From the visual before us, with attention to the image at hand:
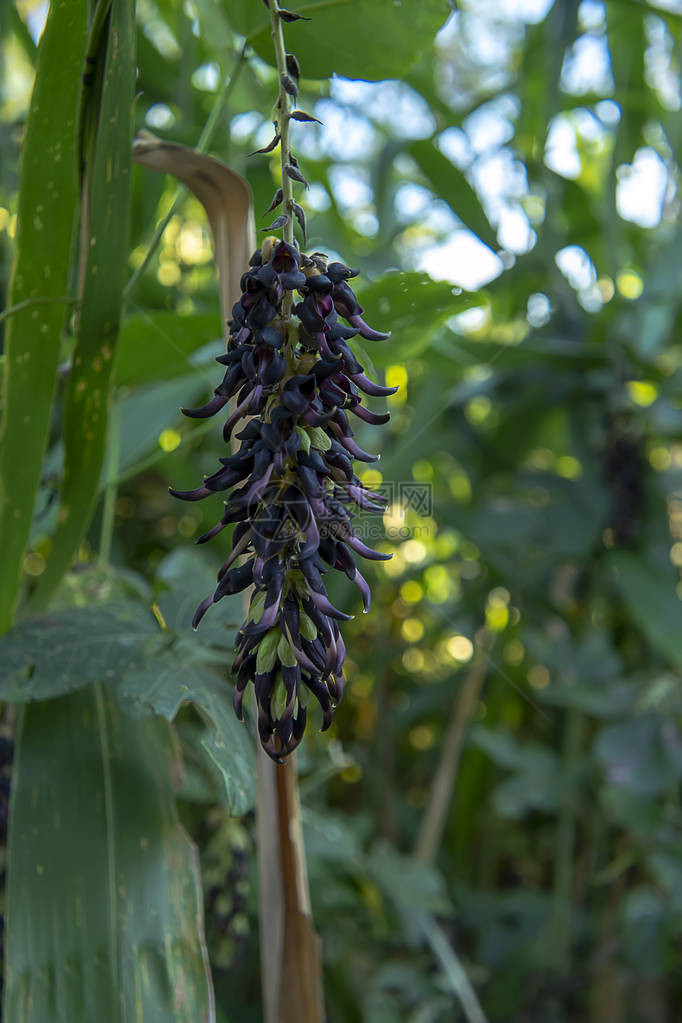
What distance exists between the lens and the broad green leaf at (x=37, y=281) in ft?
1.44

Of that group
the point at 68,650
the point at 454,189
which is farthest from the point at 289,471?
the point at 454,189

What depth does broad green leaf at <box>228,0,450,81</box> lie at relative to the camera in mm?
451

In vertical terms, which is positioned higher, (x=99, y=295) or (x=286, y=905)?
(x=99, y=295)

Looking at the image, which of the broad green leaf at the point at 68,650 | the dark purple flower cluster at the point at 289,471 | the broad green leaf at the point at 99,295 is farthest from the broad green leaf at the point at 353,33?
the broad green leaf at the point at 68,650

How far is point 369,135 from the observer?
140 centimetres

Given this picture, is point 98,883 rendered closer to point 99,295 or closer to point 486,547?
point 99,295

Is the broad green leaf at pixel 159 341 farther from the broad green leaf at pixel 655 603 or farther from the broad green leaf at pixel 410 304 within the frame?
the broad green leaf at pixel 655 603

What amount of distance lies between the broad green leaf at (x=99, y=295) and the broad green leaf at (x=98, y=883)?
11 centimetres

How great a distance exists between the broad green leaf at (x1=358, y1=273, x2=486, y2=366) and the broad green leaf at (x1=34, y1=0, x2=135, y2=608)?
6.2 inches

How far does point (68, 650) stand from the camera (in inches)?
19.0

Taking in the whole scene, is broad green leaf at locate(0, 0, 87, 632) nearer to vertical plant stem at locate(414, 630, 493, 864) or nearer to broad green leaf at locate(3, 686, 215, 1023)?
broad green leaf at locate(3, 686, 215, 1023)

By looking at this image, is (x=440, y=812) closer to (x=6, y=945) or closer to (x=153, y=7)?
(x=6, y=945)

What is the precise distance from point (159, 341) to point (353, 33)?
310 mm

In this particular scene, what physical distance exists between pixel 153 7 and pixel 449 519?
2.41 feet
